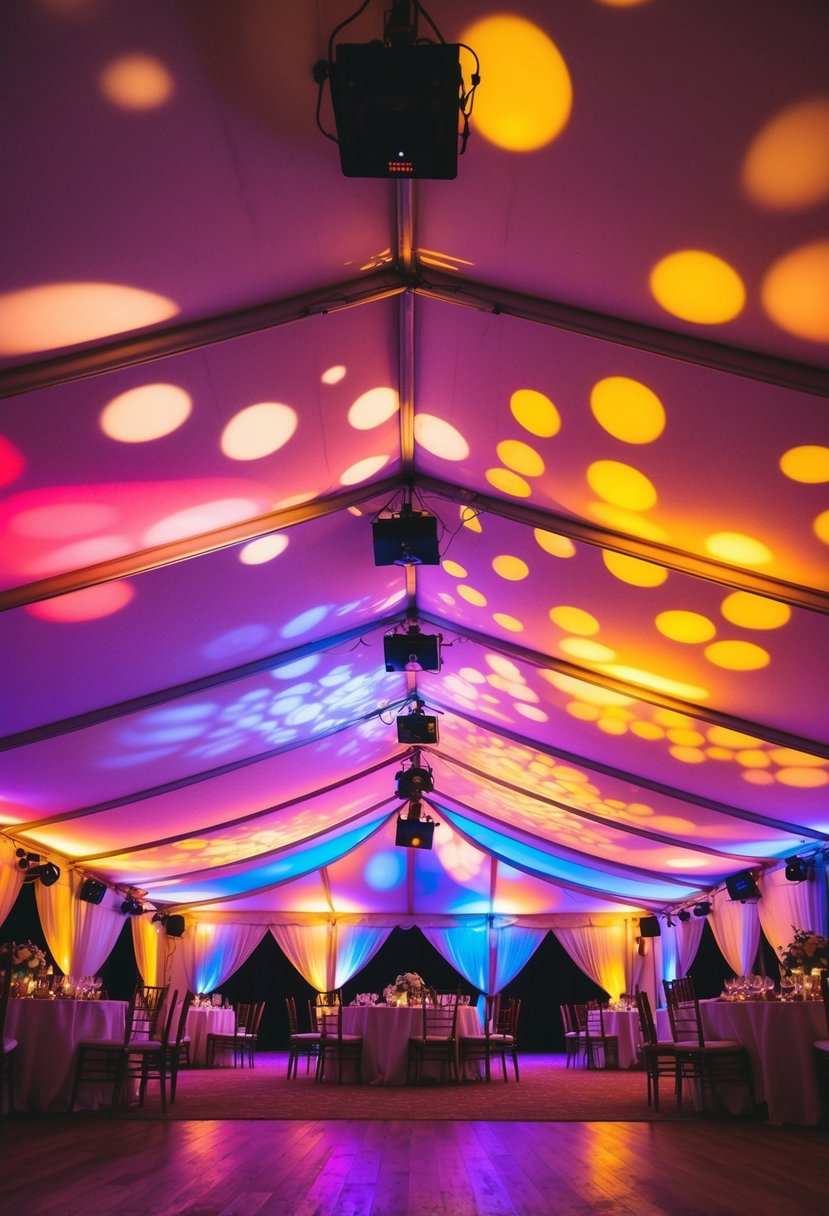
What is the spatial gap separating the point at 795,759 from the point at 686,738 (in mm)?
835

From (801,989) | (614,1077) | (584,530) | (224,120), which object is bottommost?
(614,1077)

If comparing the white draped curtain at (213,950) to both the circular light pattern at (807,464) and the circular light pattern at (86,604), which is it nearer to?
the circular light pattern at (86,604)

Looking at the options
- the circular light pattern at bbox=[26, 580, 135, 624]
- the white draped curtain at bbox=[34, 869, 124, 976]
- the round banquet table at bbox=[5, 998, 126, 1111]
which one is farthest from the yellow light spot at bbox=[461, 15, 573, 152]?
the white draped curtain at bbox=[34, 869, 124, 976]

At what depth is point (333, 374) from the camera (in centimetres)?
425

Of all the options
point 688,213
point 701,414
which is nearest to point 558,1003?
point 701,414

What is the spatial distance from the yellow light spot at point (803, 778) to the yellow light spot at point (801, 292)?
456 cm

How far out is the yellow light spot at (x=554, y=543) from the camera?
529 centimetres

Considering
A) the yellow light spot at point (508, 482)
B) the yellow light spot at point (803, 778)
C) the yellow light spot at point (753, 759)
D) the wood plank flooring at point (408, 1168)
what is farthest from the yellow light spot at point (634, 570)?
the wood plank flooring at point (408, 1168)

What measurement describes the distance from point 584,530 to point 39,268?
3.17m

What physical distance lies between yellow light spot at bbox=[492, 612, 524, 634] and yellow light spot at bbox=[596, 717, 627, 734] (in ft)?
4.26

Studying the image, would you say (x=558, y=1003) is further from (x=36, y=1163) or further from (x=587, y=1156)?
(x=36, y=1163)

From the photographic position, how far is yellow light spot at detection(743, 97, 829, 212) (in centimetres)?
266

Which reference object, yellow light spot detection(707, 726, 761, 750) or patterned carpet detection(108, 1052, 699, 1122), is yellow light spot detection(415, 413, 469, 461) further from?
patterned carpet detection(108, 1052, 699, 1122)

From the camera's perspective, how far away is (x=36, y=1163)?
4059 millimetres
